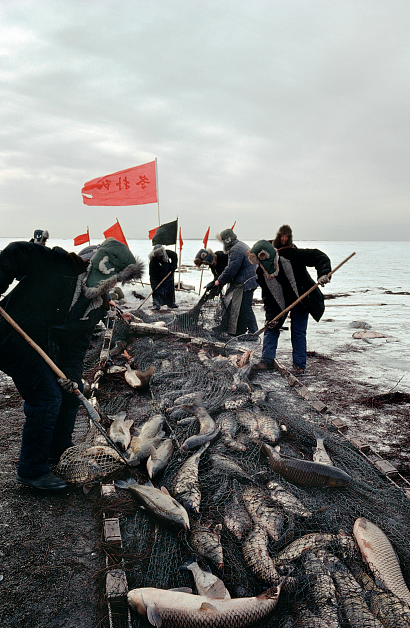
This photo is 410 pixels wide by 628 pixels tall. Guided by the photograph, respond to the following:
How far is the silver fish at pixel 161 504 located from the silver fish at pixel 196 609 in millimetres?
520

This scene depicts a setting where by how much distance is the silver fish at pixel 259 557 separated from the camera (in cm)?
230

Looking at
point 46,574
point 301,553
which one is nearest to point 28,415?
point 46,574

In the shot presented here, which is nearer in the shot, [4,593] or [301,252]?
[4,593]

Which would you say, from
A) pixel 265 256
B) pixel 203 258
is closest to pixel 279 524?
pixel 265 256

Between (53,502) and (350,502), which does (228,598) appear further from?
(53,502)

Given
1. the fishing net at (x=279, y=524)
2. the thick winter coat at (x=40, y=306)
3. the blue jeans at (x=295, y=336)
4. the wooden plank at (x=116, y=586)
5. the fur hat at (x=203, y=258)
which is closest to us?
the wooden plank at (x=116, y=586)

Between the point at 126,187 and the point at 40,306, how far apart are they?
332 inches

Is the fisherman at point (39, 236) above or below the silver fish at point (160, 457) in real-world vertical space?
above

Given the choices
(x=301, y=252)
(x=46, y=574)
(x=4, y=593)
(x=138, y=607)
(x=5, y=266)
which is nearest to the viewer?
(x=138, y=607)

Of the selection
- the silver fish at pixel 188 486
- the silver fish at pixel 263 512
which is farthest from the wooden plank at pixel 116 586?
the silver fish at pixel 263 512

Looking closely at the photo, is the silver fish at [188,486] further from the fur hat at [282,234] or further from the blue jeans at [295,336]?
the fur hat at [282,234]

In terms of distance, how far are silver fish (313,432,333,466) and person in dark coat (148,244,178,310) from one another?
885cm

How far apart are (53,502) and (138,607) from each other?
1382 mm

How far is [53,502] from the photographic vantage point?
308cm
